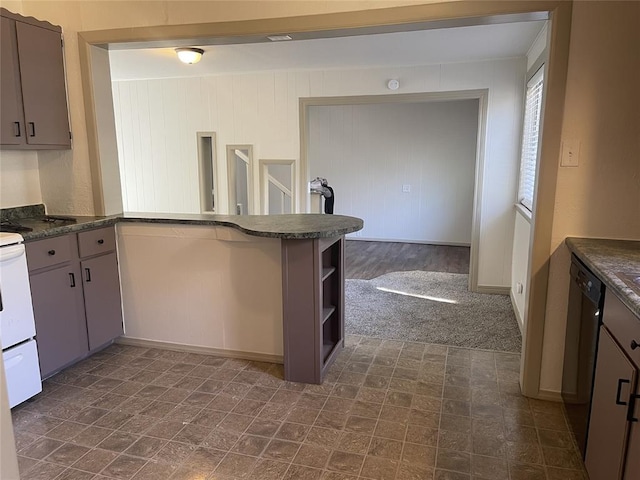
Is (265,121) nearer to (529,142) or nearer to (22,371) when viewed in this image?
(529,142)

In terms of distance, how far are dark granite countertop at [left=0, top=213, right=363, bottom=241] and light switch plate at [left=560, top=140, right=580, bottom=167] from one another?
113cm

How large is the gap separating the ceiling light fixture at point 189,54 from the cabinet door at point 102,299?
1.92 meters

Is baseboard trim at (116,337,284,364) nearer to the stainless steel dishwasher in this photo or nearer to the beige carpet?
the beige carpet

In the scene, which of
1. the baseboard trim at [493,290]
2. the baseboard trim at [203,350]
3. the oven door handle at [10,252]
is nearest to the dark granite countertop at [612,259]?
the baseboard trim at [203,350]

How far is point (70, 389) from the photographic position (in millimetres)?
2689

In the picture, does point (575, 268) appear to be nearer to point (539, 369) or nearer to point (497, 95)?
point (539, 369)

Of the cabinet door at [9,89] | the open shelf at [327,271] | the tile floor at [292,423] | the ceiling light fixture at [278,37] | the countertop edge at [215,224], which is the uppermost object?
the ceiling light fixture at [278,37]

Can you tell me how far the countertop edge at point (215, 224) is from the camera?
2.45 m

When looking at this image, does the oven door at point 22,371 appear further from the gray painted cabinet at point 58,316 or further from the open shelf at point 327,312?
the open shelf at point 327,312

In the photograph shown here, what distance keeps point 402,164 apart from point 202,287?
472cm

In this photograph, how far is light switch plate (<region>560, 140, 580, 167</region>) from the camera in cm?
228

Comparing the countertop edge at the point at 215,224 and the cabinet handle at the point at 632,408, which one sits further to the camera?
the countertop edge at the point at 215,224

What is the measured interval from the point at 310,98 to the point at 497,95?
6.29 feet

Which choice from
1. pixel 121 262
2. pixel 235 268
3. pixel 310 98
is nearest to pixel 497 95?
pixel 310 98
